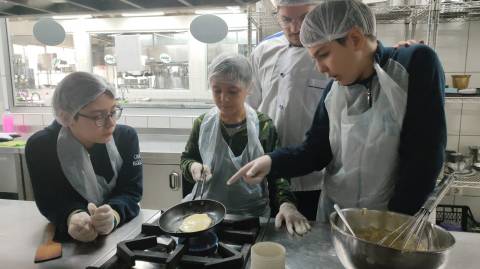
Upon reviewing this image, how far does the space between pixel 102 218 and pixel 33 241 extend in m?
0.20

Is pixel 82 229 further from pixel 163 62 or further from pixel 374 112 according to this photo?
pixel 163 62

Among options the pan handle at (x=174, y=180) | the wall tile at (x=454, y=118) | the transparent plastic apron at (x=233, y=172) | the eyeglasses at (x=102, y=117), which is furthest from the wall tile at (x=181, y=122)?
the wall tile at (x=454, y=118)

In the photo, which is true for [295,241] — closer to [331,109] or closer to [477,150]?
[331,109]

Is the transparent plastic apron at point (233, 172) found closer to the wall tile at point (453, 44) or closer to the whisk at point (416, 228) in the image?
the whisk at point (416, 228)

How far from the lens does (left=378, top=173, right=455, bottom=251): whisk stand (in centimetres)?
68

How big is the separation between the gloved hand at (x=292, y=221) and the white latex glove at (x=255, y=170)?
0.39 feet

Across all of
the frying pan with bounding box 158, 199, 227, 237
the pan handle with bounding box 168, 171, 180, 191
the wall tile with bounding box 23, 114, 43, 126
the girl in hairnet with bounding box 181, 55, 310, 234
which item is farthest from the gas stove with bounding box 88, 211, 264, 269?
the wall tile with bounding box 23, 114, 43, 126

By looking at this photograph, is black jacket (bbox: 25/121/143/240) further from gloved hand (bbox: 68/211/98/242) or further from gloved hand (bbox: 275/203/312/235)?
gloved hand (bbox: 275/203/312/235)

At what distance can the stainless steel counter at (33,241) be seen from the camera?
82 centimetres

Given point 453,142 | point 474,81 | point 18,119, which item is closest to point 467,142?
point 453,142

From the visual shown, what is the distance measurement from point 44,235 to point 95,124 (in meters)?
0.36

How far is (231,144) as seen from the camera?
1.27 m

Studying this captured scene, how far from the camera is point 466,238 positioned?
3.01 ft

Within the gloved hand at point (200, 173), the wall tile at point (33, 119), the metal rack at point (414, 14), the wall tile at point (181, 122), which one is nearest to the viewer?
the gloved hand at point (200, 173)
